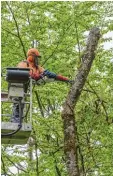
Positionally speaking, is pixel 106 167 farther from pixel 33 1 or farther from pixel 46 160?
pixel 33 1

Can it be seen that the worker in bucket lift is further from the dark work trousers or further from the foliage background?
the foliage background

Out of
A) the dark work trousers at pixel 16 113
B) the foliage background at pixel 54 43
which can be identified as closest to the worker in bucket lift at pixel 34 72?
the dark work trousers at pixel 16 113

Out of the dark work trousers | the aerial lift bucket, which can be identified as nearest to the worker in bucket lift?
the dark work trousers

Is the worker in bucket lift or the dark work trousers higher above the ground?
the worker in bucket lift

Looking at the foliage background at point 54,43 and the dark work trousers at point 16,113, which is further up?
the foliage background at point 54,43

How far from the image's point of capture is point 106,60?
12.4 m

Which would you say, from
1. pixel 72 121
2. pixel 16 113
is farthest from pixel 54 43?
pixel 72 121

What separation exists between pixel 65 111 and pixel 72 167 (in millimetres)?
909

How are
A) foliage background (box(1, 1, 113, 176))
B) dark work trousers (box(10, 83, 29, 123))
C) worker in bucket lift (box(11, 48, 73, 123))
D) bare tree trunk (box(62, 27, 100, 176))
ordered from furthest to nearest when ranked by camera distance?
foliage background (box(1, 1, 113, 176)) < worker in bucket lift (box(11, 48, 73, 123)) < dark work trousers (box(10, 83, 29, 123)) < bare tree trunk (box(62, 27, 100, 176))

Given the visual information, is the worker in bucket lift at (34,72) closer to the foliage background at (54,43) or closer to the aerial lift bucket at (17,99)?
the aerial lift bucket at (17,99)

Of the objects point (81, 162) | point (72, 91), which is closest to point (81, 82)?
point (72, 91)

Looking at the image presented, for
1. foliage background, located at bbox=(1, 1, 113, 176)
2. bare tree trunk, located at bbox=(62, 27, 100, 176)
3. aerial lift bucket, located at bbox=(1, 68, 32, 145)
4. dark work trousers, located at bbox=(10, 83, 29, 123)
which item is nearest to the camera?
bare tree trunk, located at bbox=(62, 27, 100, 176)

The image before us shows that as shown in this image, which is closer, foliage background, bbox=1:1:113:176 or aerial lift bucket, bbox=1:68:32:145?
aerial lift bucket, bbox=1:68:32:145

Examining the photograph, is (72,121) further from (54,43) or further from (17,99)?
(54,43)
